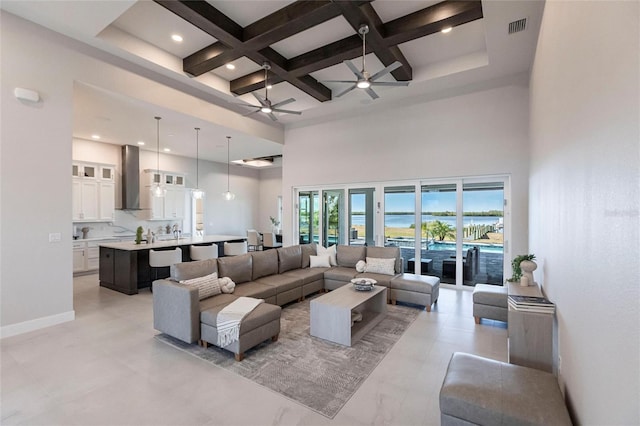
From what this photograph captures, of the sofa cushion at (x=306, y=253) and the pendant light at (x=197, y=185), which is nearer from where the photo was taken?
the sofa cushion at (x=306, y=253)

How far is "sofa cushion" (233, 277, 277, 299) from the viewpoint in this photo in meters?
4.05

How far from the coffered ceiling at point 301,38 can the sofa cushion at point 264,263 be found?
10.5 ft

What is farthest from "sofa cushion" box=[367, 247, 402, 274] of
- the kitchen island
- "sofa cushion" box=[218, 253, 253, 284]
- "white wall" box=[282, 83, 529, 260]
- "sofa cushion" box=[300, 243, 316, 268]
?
the kitchen island

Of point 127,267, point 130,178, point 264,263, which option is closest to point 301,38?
point 264,263

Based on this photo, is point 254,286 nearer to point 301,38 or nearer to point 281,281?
point 281,281

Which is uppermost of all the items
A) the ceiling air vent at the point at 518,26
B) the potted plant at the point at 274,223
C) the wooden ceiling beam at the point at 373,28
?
the wooden ceiling beam at the point at 373,28

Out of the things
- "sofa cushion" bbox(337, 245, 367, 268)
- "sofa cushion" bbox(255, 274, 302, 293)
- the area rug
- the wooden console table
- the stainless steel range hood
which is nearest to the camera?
the wooden console table

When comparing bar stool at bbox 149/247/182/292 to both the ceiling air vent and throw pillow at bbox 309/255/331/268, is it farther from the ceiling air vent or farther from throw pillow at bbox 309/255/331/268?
the ceiling air vent

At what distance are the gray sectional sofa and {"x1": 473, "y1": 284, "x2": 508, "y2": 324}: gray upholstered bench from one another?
26.8 inches

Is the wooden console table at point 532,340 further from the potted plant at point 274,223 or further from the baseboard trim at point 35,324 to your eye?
the potted plant at point 274,223

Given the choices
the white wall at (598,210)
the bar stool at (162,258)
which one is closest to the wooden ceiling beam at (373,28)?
the white wall at (598,210)

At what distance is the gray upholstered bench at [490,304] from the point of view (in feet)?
13.0

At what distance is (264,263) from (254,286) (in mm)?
643

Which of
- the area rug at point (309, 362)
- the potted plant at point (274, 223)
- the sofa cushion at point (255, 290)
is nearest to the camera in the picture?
the area rug at point (309, 362)
